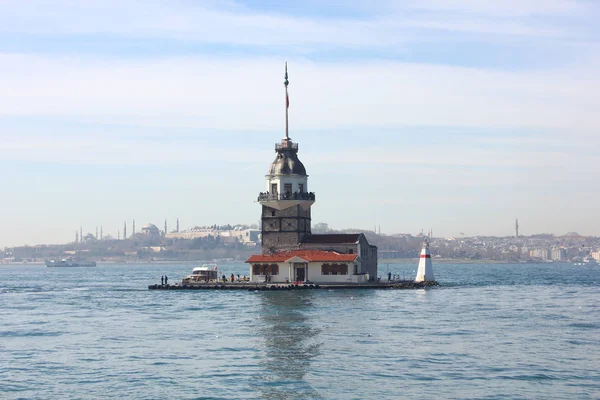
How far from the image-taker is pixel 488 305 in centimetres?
7562

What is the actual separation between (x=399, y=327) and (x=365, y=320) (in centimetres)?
418

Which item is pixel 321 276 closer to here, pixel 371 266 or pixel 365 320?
pixel 371 266

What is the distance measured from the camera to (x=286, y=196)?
94.7 m

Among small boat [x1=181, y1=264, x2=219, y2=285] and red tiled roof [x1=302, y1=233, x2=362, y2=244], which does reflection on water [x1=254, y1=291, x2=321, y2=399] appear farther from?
small boat [x1=181, y1=264, x2=219, y2=285]

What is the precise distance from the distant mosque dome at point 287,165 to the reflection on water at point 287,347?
22.1 m

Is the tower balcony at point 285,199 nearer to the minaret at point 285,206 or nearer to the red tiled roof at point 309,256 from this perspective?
the minaret at point 285,206

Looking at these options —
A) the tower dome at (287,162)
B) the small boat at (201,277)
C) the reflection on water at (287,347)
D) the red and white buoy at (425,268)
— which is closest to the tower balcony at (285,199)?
the tower dome at (287,162)

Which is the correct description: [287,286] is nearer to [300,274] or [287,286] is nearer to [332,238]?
[300,274]

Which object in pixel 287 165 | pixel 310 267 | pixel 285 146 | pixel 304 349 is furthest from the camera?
pixel 285 146

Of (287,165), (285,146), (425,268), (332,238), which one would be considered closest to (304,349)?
(332,238)

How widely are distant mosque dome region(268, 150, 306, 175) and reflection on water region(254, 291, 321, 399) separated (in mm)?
22080

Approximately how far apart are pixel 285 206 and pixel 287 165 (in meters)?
4.33

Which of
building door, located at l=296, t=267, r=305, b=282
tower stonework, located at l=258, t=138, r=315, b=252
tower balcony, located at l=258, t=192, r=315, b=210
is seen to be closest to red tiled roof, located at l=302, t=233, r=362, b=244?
tower stonework, located at l=258, t=138, r=315, b=252

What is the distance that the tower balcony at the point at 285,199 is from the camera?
94500mm
